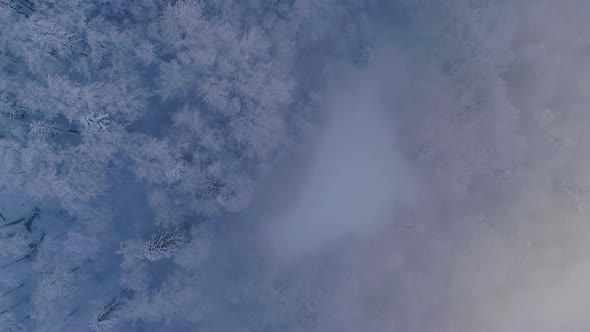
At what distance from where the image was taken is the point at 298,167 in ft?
56.9

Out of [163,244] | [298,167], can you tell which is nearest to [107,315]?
[163,244]

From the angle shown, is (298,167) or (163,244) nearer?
(163,244)

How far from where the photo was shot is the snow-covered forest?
574 inches

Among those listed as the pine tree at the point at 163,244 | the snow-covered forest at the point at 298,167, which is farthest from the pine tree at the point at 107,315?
the pine tree at the point at 163,244

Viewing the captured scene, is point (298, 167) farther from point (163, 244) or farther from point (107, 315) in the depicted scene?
point (107, 315)

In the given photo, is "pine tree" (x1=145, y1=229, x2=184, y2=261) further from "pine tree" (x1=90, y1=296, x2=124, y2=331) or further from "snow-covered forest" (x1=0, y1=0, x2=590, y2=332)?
"pine tree" (x1=90, y1=296, x2=124, y2=331)

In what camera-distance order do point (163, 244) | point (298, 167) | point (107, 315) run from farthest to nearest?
point (298, 167), point (107, 315), point (163, 244)

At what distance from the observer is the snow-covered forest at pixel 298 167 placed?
14.6 m

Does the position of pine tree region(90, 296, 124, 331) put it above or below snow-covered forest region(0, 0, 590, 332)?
below

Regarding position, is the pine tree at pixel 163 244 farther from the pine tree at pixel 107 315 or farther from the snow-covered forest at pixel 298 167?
the pine tree at pixel 107 315

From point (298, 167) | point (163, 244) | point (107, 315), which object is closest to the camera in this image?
point (163, 244)

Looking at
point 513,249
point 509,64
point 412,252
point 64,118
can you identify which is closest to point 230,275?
point 412,252

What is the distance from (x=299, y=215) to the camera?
17.8m

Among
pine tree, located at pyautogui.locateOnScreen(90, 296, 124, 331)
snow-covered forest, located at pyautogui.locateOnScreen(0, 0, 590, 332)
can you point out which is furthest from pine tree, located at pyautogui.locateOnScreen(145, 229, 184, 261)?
pine tree, located at pyautogui.locateOnScreen(90, 296, 124, 331)
